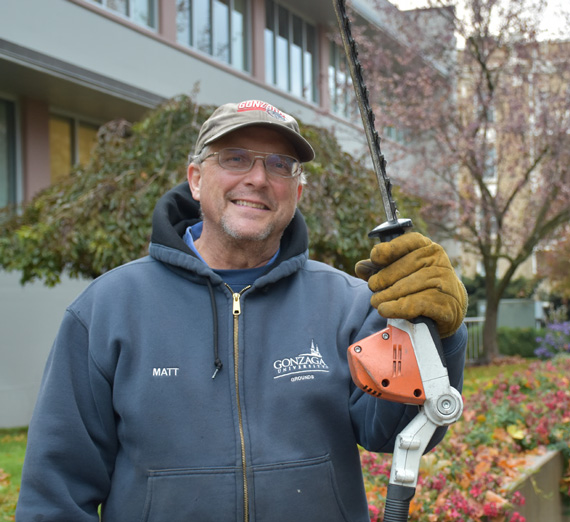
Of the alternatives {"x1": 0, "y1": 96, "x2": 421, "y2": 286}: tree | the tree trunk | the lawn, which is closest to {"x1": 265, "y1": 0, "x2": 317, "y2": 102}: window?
the tree trunk

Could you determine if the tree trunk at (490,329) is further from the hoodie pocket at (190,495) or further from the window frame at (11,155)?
the hoodie pocket at (190,495)

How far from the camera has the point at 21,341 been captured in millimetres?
10453

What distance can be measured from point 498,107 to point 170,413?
16.1 meters

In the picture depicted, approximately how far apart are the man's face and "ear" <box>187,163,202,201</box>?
0.17 meters

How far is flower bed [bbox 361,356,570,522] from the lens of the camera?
11.6 ft

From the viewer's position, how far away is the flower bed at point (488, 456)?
3.53m

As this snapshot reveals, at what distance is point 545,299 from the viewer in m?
32.1

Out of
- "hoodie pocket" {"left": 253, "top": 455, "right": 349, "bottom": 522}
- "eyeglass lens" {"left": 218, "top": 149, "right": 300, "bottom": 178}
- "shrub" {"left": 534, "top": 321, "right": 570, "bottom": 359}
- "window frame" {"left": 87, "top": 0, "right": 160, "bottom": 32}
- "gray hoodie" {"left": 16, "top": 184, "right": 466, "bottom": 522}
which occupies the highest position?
"window frame" {"left": 87, "top": 0, "right": 160, "bottom": 32}

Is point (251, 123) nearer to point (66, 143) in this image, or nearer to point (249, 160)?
point (249, 160)

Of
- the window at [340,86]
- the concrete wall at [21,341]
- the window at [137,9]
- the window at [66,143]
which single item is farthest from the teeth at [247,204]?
the window at [340,86]

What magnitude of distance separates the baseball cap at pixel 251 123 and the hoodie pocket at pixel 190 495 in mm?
1019

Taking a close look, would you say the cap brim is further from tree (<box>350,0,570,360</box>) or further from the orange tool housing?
tree (<box>350,0,570,360</box>)

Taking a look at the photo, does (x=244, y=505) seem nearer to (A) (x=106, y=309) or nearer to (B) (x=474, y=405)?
(A) (x=106, y=309)

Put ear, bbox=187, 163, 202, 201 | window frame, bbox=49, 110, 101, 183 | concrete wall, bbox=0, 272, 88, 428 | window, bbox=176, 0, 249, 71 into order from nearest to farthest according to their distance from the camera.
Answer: ear, bbox=187, 163, 202, 201 → concrete wall, bbox=0, 272, 88, 428 → window frame, bbox=49, 110, 101, 183 → window, bbox=176, 0, 249, 71
